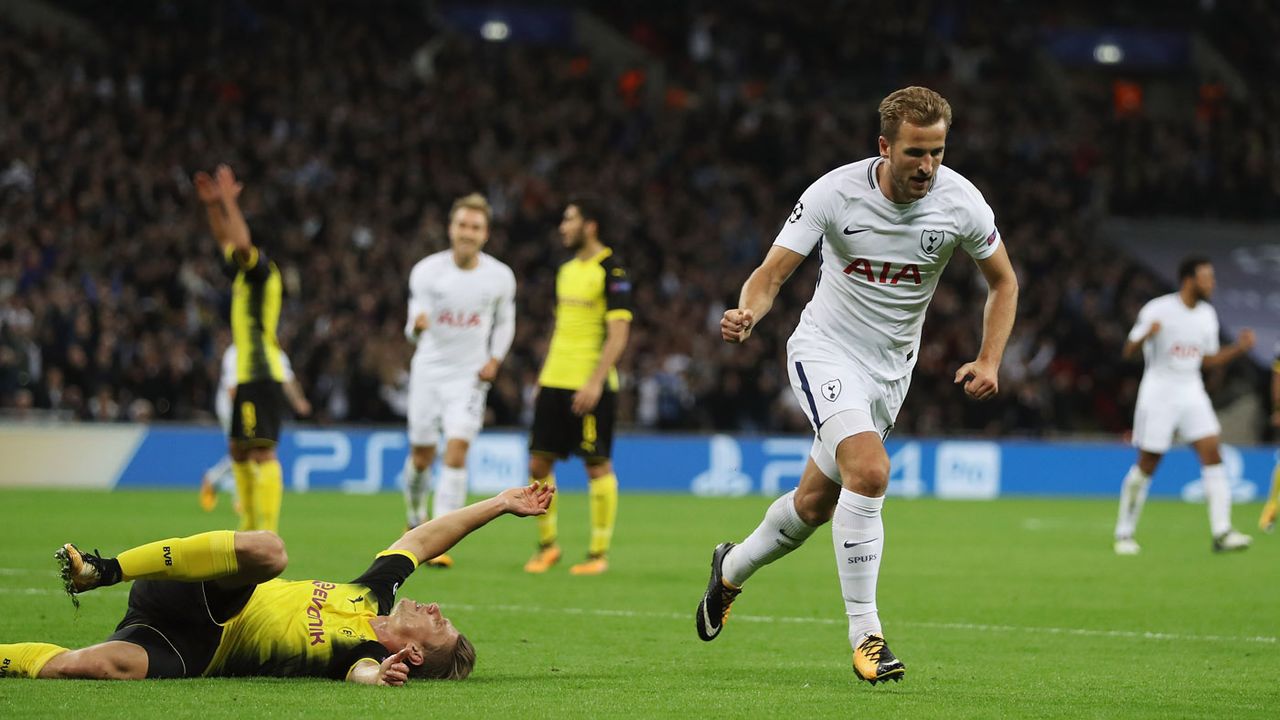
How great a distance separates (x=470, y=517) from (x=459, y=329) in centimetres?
674

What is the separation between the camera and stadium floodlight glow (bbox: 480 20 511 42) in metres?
38.2

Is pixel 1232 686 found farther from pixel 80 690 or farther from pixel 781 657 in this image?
pixel 80 690

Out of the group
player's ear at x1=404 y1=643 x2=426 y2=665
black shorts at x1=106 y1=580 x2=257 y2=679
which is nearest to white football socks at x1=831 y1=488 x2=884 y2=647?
player's ear at x1=404 y1=643 x2=426 y2=665

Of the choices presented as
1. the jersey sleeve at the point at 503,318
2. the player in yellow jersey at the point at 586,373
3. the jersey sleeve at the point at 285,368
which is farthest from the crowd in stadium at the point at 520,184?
the player in yellow jersey at the point at 586,373

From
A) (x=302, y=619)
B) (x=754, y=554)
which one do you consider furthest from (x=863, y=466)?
(x=302, y=619)

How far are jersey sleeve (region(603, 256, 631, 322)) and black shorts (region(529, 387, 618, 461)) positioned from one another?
0.61 meters

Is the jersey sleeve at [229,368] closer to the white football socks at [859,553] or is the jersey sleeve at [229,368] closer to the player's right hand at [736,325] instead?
the white football socks at [859,553]

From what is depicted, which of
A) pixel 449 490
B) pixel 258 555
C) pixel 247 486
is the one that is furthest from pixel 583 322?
pixel 258 555

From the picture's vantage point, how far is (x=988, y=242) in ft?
23.8

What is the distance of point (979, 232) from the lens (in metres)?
7.16

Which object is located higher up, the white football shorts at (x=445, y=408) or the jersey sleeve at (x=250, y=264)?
the jersey sleeve at (x=250, y=264)

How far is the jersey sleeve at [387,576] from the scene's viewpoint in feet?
21.9

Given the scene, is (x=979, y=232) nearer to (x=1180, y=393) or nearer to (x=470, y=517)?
(x=470, y=517)

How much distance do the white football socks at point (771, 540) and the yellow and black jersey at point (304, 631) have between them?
5.64 ft
